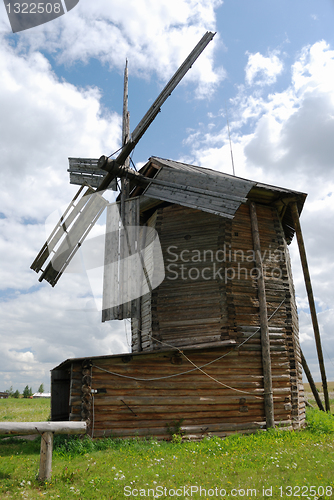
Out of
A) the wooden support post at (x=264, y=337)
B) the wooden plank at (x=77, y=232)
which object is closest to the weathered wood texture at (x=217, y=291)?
the wooden support post at (x=264, y=337)

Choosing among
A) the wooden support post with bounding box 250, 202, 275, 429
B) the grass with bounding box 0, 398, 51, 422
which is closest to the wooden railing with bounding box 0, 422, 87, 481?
the wooden support post with bounding box 250, 202, 275, 429

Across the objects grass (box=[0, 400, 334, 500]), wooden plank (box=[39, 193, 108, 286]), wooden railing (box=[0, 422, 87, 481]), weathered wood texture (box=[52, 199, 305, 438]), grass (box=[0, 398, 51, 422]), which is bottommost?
grass (box=[0, 400, 334, 500])

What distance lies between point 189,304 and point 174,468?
17.6ft

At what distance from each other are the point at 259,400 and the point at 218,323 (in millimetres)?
2661

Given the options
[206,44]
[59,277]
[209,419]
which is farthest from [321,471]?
[206,44]

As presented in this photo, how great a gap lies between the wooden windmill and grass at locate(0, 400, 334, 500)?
1005mm

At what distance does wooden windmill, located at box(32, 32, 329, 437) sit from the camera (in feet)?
34.3

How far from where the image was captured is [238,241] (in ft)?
42.4

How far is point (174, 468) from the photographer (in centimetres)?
763

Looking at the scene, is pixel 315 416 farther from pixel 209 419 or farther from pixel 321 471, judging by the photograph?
pixel 321 471

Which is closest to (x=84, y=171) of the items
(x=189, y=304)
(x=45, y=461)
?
(x=189, y=304)

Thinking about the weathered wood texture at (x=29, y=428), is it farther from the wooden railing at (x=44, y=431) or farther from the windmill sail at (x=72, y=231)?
the windmill sail at (x=72, y=231)

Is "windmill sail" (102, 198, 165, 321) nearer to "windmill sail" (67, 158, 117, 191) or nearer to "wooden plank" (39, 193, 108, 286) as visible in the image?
"wooden plank" (39, 193, 108, 286)

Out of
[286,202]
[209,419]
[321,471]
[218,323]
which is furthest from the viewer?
[286,202]
